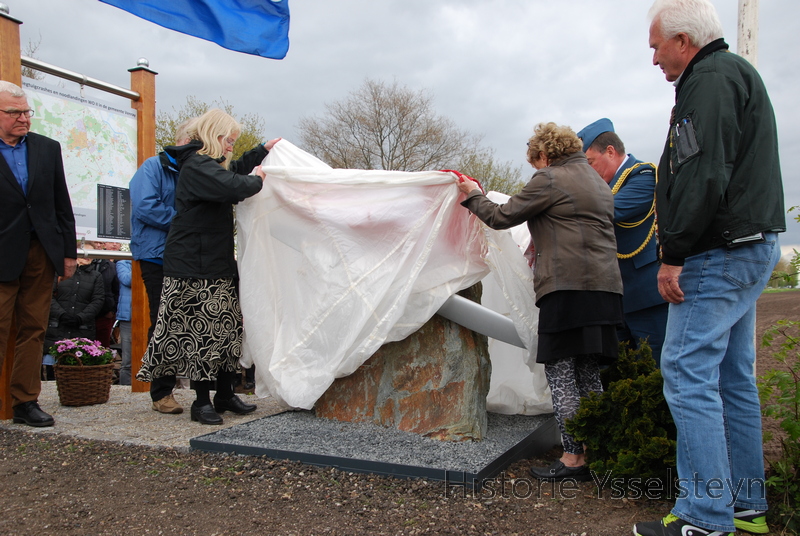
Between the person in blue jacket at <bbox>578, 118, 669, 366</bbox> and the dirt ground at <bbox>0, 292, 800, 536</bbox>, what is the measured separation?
1.19m

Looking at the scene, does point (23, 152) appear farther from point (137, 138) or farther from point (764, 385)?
point (764, 385)

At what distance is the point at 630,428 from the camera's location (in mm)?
2797

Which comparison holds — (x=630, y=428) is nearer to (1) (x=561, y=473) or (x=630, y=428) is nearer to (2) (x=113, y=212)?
(1) (x=561, y=473)

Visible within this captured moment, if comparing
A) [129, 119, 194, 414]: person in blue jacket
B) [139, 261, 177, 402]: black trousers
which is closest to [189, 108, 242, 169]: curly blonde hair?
[129, 119, 194, 414]: person in blue jacket

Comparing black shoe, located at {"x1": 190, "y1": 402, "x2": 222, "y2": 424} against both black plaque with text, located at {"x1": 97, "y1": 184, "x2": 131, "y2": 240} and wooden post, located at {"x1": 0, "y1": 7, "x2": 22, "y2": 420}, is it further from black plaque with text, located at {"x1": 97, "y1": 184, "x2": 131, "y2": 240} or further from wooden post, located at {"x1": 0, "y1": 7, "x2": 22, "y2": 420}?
black plaque with text, located at {"x1": 97, "y1": 184, "x2": 131, "y2": 240}

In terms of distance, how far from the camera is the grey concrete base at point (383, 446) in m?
2.99

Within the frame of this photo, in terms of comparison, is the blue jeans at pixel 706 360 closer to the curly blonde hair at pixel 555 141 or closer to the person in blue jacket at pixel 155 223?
the curly blonde hair at pixel 555 141

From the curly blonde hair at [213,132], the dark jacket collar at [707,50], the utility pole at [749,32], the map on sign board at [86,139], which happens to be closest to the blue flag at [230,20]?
the map on sign board at [86,139]

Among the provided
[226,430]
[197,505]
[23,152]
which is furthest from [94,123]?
[197,505]

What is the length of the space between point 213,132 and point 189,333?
136cm

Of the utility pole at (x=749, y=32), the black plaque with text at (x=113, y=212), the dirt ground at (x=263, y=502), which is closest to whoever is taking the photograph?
the dirt ground at (x=263, y=502)

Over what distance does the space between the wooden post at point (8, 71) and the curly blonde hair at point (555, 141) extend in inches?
150

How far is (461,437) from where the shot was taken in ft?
11.4

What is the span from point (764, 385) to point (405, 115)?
25.8m
